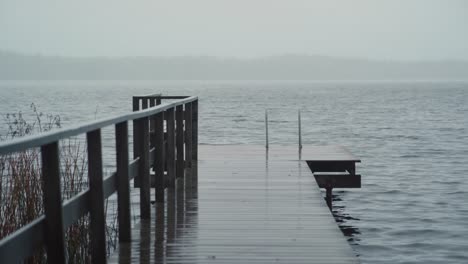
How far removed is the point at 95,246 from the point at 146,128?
158 cm

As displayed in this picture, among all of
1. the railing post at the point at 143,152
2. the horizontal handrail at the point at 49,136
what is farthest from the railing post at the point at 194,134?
the horizontal handrail at the point at 49,136

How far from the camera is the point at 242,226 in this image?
622 cm

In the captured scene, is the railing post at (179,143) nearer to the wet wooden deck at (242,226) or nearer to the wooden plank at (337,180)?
the wet wooden deck at (242,226)

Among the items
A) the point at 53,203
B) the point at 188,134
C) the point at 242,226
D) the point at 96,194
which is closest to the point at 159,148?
the point at 242,226

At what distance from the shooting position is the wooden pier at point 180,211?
A: 370cm

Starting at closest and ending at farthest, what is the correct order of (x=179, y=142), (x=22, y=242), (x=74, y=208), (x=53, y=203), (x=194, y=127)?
(x=22, y=242)
(x=53, y=203)
(x=74, y=208)
(x=179, y=142)
(x=194, y=127)

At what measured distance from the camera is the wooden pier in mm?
3703

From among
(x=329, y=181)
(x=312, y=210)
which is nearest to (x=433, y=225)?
(x=329, y=181)

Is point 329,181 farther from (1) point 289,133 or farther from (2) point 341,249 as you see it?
(1) point 289,133

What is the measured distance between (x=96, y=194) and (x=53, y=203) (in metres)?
0.87

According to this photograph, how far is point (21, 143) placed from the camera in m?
3.24

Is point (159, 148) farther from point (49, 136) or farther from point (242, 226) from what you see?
point (49, 136)

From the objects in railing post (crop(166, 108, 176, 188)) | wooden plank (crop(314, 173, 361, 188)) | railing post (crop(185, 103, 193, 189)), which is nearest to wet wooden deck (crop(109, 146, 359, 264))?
railing post (crop(166, 108, 176, 188))

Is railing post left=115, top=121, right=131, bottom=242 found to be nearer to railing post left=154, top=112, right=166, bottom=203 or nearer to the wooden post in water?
railing post left=154, top=112, right=166, bottom=203
